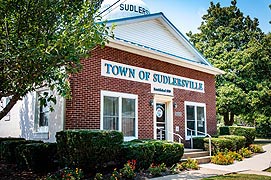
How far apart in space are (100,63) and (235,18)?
21.6m

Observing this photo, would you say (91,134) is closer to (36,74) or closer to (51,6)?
(36,74)

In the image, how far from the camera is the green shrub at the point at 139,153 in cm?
962

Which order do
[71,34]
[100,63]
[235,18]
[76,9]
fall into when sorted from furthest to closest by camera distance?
[235,18]
[100,63]
[76,9]
[71,34]

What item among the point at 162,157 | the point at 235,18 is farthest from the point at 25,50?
the point at 235,18

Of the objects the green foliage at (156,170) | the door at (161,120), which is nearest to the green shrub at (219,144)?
the door at (161,120)

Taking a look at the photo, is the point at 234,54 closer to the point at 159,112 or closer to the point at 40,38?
the point at 159,112

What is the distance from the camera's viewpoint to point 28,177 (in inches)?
346

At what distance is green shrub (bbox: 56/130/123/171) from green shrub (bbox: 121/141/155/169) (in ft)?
2.84

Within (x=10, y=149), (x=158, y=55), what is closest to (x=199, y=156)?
(x=158, y=55)

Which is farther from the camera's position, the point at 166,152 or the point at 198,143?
the point at 198,143

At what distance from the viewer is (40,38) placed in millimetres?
7184

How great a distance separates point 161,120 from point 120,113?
3047 mm

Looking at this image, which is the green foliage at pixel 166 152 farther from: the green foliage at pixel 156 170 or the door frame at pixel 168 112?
the door frame at pixel 168 112

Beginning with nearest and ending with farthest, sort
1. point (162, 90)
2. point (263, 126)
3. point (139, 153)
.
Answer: point (139, 153)
point (162, 90)
point (263, 126)
